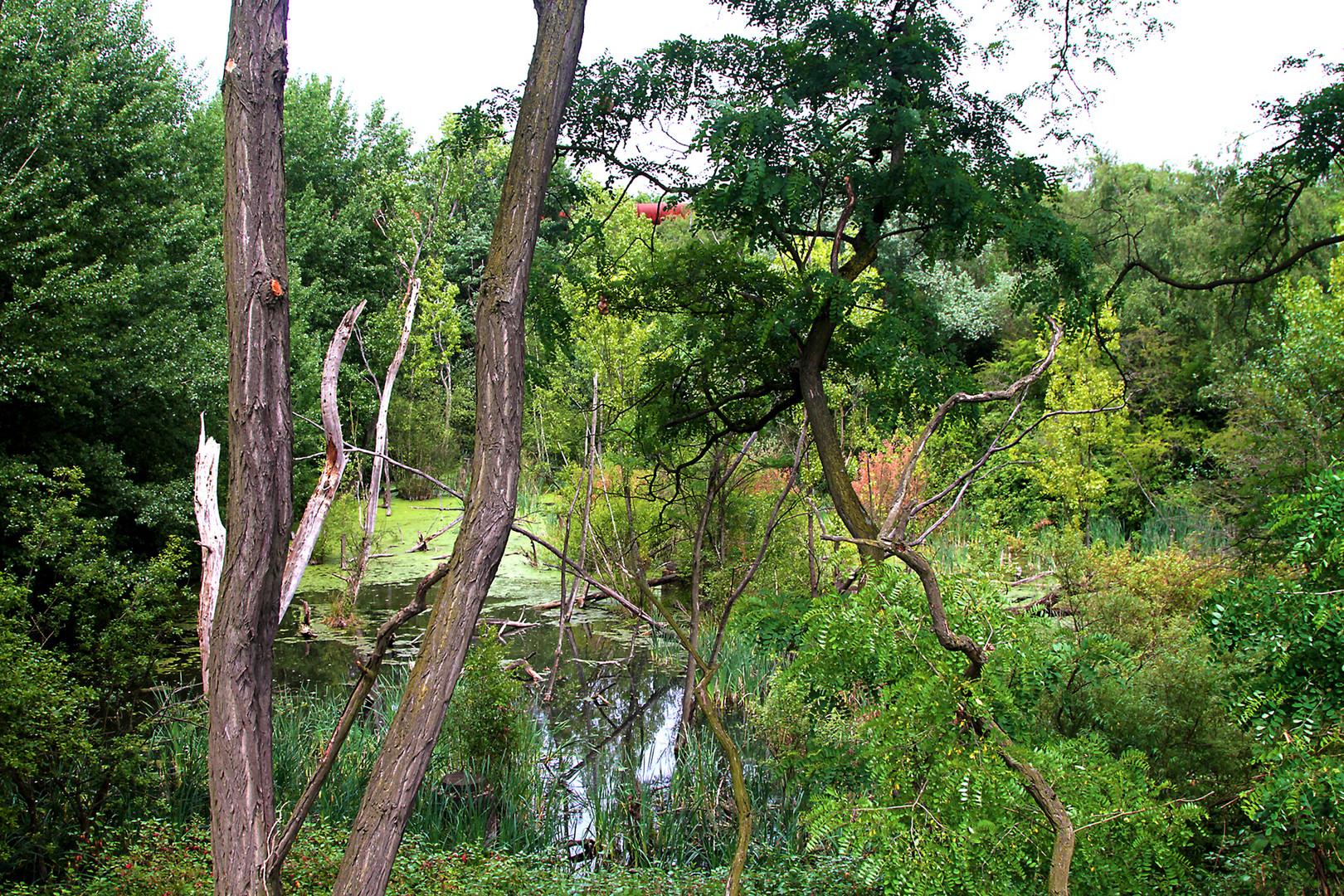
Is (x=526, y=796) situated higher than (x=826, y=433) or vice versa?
(x=826, y=433)

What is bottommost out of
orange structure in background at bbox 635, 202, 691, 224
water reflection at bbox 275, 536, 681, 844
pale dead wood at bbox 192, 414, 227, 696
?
water reflection at bbox 275, 536, 681, 844

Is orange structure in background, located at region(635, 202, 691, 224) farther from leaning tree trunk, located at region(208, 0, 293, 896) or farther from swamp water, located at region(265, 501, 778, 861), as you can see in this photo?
leaning tree trunk, located at region(208, 0, 293, 896)

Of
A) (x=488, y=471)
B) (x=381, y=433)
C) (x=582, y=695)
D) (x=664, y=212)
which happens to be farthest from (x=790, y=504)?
(x=488, y=471)

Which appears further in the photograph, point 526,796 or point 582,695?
point 582,695

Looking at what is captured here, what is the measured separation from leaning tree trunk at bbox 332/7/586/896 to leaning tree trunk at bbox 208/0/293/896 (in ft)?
1.43

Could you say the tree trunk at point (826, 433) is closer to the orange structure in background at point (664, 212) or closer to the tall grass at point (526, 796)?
the orange structure in background at point (664, 212)

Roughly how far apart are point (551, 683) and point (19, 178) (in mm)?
7309

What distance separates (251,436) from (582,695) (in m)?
6.49

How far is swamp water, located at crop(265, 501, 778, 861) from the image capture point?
5672 millimetres

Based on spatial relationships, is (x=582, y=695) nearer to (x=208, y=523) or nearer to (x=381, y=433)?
(x=381, y=433)

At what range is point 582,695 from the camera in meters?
8.54

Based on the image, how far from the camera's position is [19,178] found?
26.7 ft

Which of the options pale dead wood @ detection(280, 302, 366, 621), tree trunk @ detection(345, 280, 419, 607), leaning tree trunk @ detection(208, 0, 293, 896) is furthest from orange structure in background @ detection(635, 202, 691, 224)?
tree trunk @ detection(345, 280, 419, 607)

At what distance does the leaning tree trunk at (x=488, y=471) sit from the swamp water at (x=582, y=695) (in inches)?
102
